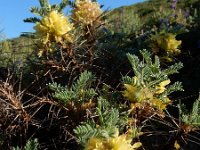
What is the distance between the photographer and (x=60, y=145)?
256 centimetres

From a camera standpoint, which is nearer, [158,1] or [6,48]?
[6,48]

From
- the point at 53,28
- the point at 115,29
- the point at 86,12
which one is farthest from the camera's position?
the point at 115,29

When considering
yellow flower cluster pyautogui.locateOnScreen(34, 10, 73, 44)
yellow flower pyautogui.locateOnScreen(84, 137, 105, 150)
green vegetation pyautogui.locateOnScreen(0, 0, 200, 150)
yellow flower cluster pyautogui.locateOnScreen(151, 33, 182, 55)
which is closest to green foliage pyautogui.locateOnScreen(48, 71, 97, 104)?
green vegetation pyautogui.locateOnScreen(0, 0, 200, 150)

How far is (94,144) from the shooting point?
1.63 m

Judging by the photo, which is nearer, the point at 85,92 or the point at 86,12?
the point at 85,92

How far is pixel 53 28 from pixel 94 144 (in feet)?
3.63

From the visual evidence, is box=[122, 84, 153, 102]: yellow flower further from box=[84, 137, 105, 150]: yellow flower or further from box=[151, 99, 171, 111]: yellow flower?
box=[84, 137, 105, 150]: yellow flower

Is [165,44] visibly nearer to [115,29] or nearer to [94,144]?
[94,144]

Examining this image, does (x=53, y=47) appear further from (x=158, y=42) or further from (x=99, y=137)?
(x=99, y=137)

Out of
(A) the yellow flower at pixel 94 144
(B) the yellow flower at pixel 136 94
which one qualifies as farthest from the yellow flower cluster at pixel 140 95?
(A) the yellow flower at pixel 94 144

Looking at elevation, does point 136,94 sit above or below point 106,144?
above

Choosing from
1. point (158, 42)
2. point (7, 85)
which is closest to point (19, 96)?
point (7, 85)

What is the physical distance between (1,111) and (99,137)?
0.95 m

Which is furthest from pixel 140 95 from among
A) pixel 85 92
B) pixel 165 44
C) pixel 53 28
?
pixel 165 44
